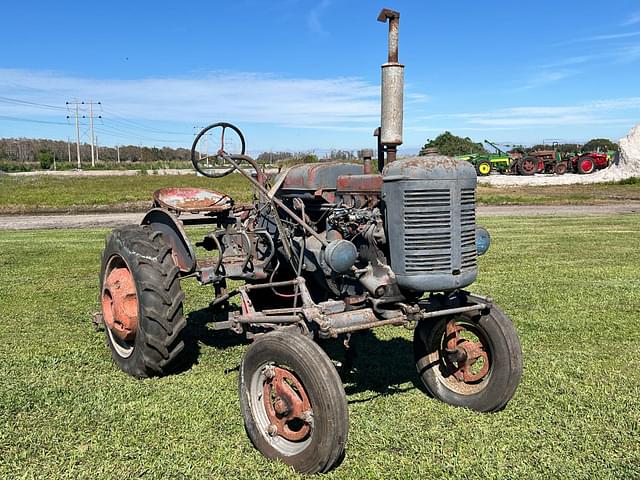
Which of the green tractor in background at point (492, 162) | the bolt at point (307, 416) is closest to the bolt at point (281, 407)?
the bolt at point (307, 416)

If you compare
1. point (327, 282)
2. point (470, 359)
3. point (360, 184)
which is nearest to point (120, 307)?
point (327, 282)

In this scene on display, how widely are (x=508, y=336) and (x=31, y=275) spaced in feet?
25.3

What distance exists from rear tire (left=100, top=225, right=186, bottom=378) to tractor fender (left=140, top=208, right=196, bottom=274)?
163 mm

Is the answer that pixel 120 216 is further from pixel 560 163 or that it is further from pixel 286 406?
pixel 560 163

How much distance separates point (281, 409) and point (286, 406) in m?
0.04

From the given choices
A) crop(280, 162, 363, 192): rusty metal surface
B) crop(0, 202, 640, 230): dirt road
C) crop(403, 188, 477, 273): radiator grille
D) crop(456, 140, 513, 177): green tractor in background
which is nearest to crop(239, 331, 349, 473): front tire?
crop(403, 188, 477, 273): radiator grille

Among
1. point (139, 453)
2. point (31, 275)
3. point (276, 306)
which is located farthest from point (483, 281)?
point (31, 275)

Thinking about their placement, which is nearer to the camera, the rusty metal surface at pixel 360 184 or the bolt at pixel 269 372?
the bolt at pixel 269 372

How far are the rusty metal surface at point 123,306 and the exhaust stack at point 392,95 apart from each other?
2.26 metres

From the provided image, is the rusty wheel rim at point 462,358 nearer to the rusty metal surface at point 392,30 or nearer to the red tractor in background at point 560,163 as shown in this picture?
the rusty metal surface at point 392,30

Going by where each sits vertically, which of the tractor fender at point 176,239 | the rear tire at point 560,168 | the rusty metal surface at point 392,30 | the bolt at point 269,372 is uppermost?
the rusty metal surface at point 392,30

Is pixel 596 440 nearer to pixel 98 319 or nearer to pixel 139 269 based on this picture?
pixel 139 269

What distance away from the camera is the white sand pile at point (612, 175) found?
33.0 metres

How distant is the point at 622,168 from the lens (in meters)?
34.1
